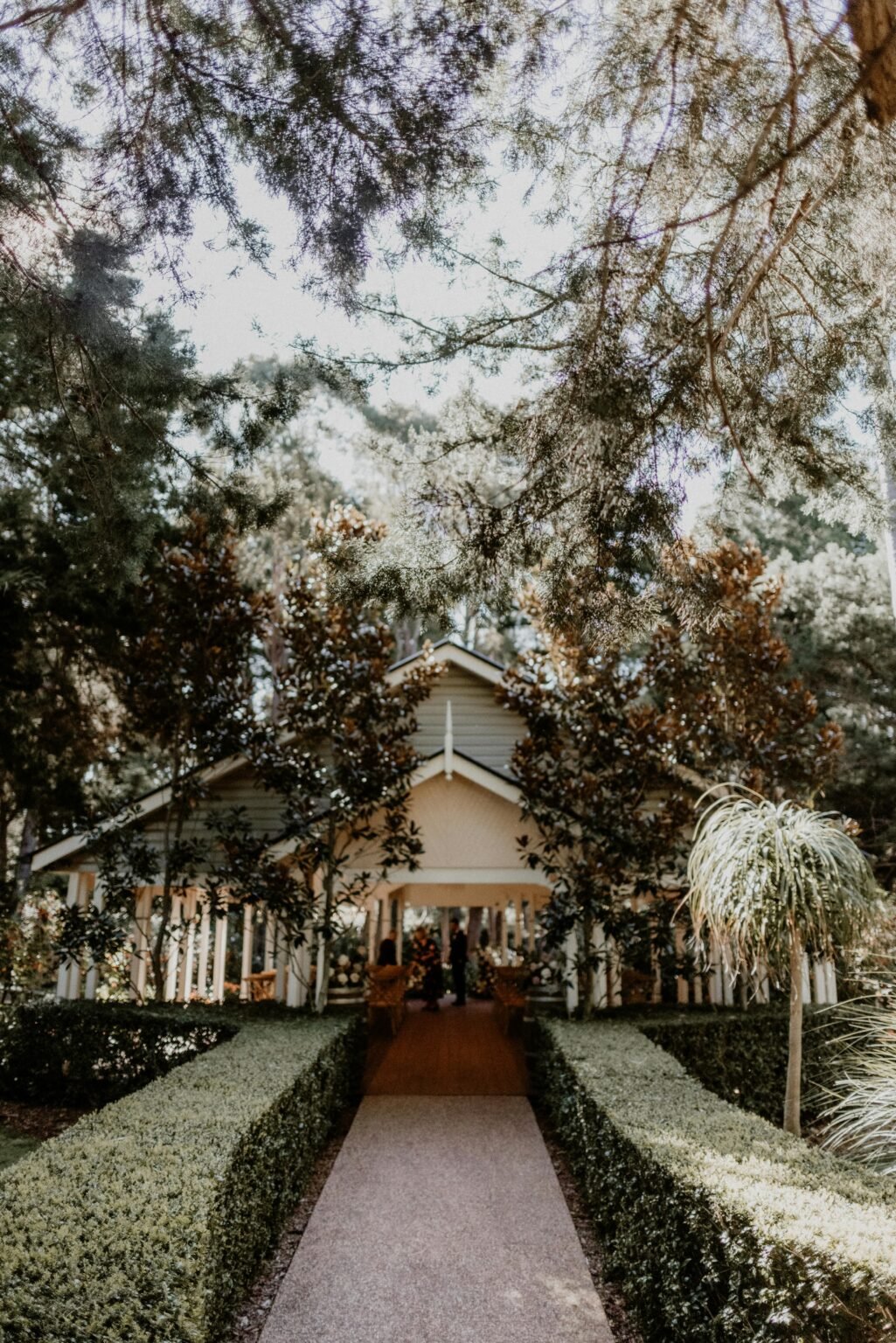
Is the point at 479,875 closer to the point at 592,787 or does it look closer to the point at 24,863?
the point at 592,787

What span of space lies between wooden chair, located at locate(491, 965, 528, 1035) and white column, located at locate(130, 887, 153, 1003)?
4.54 m

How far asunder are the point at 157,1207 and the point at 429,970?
1176 centimetres

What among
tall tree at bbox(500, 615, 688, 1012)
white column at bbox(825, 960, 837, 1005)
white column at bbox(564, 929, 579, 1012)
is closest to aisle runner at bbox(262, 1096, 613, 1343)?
white column at bbox(564, 929, 579, 1012)

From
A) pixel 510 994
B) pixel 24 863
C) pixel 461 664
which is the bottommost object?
pixel 510 994

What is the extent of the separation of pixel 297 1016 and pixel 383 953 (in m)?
4.39

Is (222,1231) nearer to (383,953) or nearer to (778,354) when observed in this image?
(778,354)

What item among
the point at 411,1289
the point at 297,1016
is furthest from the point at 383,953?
the point at 411,1289

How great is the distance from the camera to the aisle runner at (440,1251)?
464 centimetres

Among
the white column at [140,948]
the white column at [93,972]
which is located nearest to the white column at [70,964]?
the white column at [93,972]

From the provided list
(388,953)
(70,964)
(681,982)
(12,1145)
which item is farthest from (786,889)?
(388,953)

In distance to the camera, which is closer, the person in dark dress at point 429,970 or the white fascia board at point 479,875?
the white fascia board at point 479,875

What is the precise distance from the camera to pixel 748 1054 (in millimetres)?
9172

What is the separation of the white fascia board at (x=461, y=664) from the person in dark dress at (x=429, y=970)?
488cm

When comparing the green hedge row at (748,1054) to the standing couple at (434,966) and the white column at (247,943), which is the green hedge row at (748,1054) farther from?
the standing couple at (434,966)
